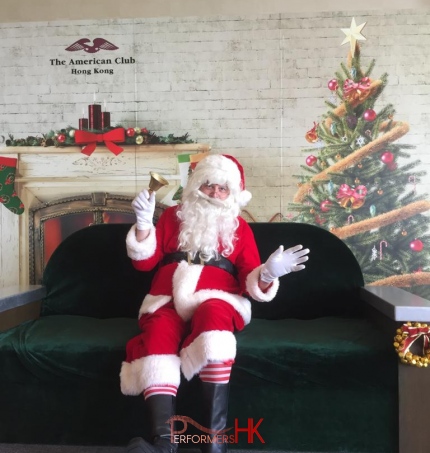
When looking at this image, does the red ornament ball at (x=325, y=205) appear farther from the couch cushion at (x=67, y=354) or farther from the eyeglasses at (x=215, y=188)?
the couch cushion at (x=67, y=354)

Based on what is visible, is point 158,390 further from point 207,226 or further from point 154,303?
point 207,226

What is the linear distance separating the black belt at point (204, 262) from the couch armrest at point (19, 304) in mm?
709

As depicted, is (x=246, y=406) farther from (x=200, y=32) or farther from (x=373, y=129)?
(x=200, y=32)

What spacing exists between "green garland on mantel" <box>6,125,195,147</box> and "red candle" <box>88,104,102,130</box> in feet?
0.11

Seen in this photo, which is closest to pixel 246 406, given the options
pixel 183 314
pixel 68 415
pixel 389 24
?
pixel 183 314

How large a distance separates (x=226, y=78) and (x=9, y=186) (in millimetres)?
1449

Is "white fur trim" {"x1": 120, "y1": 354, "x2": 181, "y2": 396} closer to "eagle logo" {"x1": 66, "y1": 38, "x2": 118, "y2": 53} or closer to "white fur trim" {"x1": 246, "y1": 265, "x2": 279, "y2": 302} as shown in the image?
"white fur trim" {"x1": 246, "y1": 265, "x2": 279, "y2": 302}

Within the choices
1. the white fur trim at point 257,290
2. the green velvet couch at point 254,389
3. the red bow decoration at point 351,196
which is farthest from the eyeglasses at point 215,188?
the red bow decoration at point 351,196

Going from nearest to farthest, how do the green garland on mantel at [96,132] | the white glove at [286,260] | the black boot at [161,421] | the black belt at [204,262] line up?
1. the black boot at [161,421]
2. the white glove at [286,260]
3. the black belt at [204,262]
4. the green garland on mantel at [96,132]

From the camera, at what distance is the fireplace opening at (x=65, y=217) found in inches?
122

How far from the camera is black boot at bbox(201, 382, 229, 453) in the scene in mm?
1849

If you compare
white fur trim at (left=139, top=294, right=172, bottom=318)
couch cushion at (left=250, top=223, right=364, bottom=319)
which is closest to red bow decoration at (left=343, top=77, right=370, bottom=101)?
couch cushion at (left=250, top=223, right=364, bottom=319)

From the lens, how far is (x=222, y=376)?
1882 mm

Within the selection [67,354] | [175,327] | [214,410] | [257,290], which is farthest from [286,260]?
[67,354]
